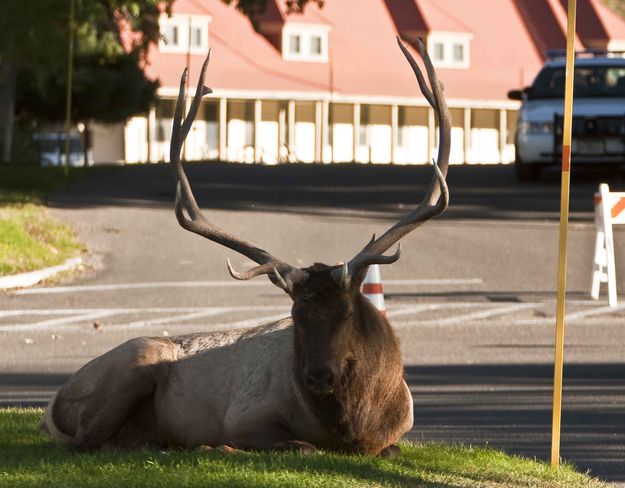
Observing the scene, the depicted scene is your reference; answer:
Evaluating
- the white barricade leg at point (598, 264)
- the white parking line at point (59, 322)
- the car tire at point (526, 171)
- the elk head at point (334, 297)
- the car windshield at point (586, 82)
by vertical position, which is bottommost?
the white parking line at point (59, 322)

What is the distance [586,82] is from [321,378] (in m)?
21.9

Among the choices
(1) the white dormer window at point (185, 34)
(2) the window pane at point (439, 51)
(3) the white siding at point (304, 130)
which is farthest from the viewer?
(2) the window pane at point (439, 51)

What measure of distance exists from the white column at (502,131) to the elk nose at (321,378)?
6444 cm

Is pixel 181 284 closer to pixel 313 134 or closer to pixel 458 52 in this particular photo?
pixel 313 134

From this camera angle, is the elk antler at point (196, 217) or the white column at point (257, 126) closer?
the elk antler at point (196, 217)

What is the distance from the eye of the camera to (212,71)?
63969 mm

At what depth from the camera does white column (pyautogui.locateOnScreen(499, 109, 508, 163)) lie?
71.7 m

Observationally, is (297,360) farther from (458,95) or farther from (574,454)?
(458,95)

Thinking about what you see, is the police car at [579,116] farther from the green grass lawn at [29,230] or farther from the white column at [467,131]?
the white column at [467,131]

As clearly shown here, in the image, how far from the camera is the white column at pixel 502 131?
7169 centimetres

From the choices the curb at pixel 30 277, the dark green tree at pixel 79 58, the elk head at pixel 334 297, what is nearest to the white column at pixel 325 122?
the dark green tree at pixel 79 58

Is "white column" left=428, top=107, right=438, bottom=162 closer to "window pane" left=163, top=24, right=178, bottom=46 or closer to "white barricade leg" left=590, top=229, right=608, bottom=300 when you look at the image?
"window pane" left=163, top=24, right=178, bottom=46

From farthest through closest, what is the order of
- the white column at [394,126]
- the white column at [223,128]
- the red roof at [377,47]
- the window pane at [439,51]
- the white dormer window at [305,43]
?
1. the window pane at [439,51]
2. the white column at [394,126]
3. the white dormer window at [305,43]
4. the red roof at [377,47]
5. the white column at [223,128]

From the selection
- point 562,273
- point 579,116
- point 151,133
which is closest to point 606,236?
point 562,273
